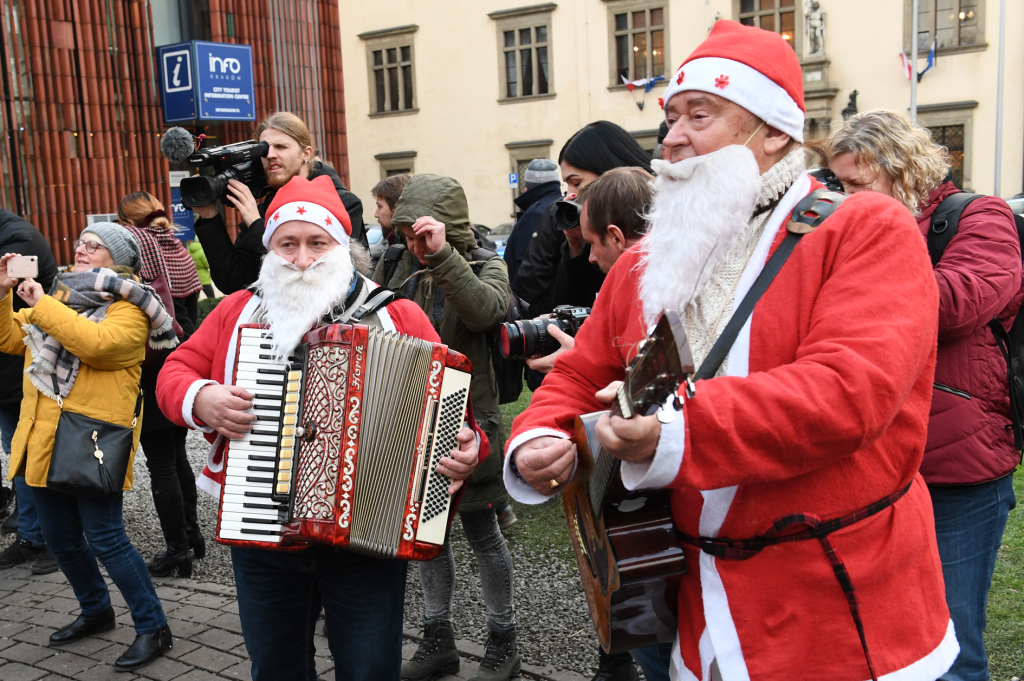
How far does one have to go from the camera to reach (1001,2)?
76.7ft

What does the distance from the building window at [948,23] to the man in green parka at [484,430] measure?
25.6 meters

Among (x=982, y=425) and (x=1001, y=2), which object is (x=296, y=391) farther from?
(x=1001, y=2)

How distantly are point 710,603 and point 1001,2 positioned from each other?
86.3ft

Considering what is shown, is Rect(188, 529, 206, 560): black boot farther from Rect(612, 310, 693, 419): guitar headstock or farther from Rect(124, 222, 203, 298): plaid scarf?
Rect(612, 310, 693, 419): guitar headstock

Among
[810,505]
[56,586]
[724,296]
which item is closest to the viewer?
[810,505]

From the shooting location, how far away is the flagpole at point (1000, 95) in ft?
77.2

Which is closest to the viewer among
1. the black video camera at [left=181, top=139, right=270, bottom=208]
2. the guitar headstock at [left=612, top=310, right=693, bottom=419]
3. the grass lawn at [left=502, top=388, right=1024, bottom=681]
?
the guitar headstock at [left=612, top=310, right=693, bottom=419]

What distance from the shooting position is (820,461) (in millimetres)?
1609

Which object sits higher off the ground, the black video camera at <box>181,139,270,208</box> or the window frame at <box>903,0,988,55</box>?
the window frame at <box>903,0,988,55</box>

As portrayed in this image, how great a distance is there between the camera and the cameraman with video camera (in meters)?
4.00

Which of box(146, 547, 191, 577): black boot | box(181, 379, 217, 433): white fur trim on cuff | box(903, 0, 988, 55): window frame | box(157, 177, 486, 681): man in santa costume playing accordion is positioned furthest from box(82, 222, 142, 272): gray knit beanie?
box(903, 0, 988, 55): window frame

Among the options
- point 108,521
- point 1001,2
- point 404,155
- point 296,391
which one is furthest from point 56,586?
point 404,155

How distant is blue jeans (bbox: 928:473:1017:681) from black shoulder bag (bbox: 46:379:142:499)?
133 inches

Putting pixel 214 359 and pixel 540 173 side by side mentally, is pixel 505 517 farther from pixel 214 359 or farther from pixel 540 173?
pixel 214 359
